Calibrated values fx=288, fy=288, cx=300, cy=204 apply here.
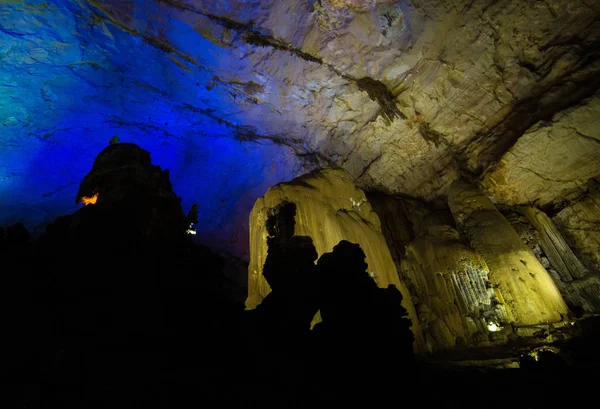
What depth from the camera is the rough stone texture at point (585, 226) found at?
8.20m

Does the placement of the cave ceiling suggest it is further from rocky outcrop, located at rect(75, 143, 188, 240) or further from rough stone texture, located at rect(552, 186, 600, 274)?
rocky outcrop, located at rect(75, 143, 188, 240)

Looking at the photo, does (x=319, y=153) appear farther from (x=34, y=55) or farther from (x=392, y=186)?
(x=34, y=55)

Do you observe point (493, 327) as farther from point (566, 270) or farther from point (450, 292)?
point (566, 270)

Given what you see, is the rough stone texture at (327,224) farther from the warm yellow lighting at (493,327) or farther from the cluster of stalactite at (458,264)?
the warm yellow lighting at (493,327)

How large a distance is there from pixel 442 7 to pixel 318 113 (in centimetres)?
393

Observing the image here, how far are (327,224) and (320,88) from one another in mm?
4140

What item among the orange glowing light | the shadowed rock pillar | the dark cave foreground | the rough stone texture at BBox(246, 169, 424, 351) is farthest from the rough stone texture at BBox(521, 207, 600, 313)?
the orange glowing light

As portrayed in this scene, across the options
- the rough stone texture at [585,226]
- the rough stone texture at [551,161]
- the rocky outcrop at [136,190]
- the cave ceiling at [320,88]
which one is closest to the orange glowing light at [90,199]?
the rocky outcrop at [136,190]

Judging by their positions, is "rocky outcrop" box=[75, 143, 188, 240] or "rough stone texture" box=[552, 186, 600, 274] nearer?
"rough stone texture" box=[552, 186, 600, 274]

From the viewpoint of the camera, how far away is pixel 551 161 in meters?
7.72

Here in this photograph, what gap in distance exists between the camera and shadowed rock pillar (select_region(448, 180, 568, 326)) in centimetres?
671

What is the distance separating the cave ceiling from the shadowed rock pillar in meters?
0.95

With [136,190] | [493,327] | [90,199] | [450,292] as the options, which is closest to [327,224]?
[450,292]

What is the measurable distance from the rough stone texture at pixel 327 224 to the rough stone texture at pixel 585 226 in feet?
20.6
